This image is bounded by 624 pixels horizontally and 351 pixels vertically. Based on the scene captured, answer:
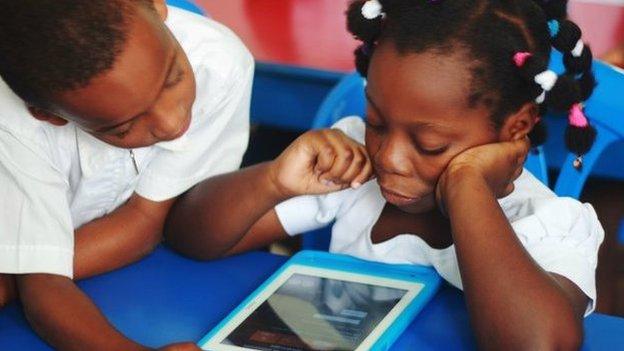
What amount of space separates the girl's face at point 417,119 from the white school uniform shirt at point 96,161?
1.09ft

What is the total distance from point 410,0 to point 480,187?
237 mm

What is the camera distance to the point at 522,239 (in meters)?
1.11

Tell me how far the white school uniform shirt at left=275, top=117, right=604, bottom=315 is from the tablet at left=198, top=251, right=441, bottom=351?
4cm

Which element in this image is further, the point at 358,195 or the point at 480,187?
the point at 358,195

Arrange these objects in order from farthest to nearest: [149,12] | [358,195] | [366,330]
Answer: [358,195], [149,12], [366,330]

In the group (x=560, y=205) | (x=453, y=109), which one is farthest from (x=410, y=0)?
(x=560, y=205)

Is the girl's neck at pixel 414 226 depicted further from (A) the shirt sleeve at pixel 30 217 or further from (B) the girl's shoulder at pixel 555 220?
(A) the shirt sleeve at pixel 30 217

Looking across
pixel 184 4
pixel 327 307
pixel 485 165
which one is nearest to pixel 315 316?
pixel 327 307

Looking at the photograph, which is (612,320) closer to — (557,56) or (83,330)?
(557,56)

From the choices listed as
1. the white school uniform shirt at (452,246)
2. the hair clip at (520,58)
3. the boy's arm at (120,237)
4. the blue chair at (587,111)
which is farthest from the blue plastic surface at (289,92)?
the hair clip at (520,58)

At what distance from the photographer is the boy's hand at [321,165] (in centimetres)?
121

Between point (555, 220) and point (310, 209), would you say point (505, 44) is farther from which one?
point (310, 209)

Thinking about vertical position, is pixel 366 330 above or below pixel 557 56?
below

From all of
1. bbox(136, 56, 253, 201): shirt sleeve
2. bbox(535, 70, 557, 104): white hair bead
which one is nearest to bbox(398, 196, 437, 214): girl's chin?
bbox(535, 70, 557, 104): white hair bead
